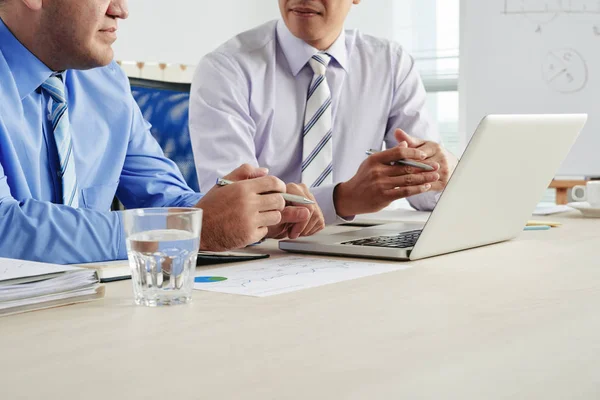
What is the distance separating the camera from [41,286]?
83 centimetres

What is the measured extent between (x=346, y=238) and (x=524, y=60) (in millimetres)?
2387

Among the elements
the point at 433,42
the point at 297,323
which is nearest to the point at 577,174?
the point at 433,42

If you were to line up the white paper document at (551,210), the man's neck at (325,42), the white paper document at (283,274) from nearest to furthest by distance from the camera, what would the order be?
the white paper document at (283,274)
the white paper document at (551,210)
the man's neck at (325,42)

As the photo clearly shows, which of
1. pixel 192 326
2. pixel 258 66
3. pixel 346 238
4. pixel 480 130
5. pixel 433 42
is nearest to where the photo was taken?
pixel 192 326

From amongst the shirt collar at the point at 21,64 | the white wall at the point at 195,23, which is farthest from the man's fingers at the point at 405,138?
the white wall at the point at 195,23

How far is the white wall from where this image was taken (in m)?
3.70

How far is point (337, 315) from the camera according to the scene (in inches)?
30.9

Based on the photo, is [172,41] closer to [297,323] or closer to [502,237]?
[502,237]

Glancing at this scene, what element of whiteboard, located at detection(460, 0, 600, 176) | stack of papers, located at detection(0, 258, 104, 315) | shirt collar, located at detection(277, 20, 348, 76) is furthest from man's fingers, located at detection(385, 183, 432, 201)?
whiteboard, located at detection(460, 0, 600, 176)

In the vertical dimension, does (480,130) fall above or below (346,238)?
above

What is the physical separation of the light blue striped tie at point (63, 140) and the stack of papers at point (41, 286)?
482 millimetres

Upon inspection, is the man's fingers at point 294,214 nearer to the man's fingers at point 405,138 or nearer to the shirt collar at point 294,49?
the man's fingers at point 405,138

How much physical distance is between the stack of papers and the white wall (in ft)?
9.41

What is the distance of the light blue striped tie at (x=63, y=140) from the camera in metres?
1.35
